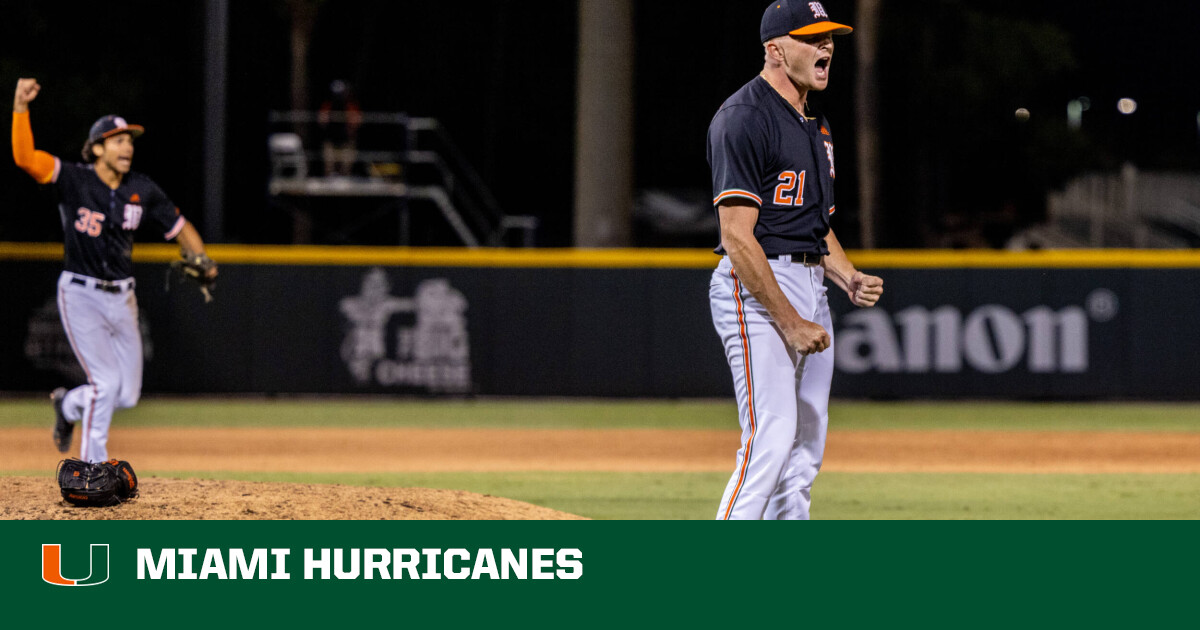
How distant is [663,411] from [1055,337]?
12.6 feet

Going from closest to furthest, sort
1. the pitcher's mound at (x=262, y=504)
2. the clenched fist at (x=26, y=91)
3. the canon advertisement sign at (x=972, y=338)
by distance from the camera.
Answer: the pitcher's mound at (x=262, y=504) → the clenched fist at (x=26, y=91) → the canon advertisement sign at (x=972, y=338)

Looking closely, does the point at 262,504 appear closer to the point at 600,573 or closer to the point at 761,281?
the point at 761,281

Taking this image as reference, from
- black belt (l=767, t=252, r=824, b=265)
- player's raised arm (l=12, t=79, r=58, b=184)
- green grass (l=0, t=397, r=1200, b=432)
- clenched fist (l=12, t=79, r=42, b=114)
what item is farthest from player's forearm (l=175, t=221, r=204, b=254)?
green grass (l=0, t=397, r=1200, b=432)

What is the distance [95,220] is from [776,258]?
431cm

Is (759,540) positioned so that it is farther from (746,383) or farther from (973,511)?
(973,511)

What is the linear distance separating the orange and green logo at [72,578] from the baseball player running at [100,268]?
4.11 meters

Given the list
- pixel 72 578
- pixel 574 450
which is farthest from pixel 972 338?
pixel 72 578

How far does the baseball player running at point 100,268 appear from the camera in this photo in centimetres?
729

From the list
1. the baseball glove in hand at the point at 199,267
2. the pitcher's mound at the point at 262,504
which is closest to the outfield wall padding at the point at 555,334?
the baseball glove in hand at the point at 199,267

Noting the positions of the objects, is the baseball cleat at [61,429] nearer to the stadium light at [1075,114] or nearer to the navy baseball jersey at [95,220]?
the navy baseball jersey at [95,220]

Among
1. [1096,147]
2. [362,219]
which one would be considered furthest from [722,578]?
[1096,147]

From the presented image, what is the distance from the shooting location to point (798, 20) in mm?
4352

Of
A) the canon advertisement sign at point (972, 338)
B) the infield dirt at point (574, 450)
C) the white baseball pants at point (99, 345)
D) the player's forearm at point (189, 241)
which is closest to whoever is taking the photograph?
the white baseball pants at point (99, 345)

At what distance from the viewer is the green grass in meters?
12.0
